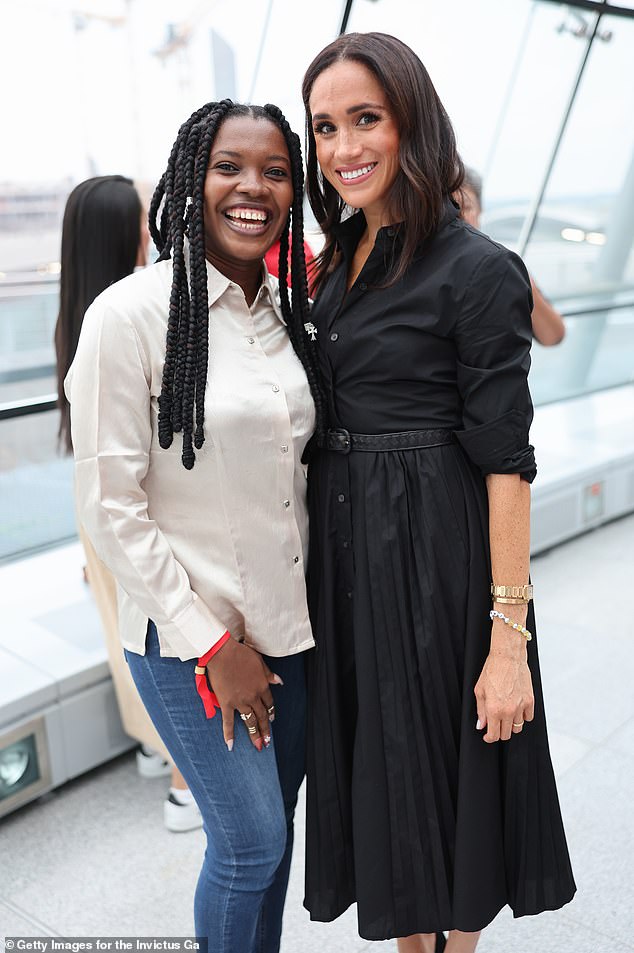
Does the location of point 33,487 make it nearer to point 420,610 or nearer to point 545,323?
point 545,323

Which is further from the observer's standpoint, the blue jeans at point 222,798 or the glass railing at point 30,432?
the glass railing at point 30,432

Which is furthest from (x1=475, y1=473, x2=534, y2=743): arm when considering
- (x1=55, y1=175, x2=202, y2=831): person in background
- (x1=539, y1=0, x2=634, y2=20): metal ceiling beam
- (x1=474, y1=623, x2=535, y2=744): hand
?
(x1=539, y1=0, x2=634, y2=20): metal ceiling beam

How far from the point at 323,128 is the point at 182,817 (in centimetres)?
175

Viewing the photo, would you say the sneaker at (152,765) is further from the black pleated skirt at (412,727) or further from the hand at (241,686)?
the hand at (241,686)

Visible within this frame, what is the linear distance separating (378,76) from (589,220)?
6615mm

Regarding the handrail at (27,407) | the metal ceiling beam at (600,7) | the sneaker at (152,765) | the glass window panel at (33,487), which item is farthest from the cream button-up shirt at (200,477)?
the metal ceiling beam at (600,7)

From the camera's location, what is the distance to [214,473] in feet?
4.66

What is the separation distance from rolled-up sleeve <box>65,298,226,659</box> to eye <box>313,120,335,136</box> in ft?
1.52

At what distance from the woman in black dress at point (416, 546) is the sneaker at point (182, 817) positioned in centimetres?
84

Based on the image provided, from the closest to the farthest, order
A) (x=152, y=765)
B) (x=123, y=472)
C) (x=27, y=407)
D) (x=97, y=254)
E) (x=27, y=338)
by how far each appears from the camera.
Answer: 1. (x=123, y=472)
2. (x=97, y=254)
3. (x=152, y=765)
4. (x=27, y=407)
5. (x=27, y=338)

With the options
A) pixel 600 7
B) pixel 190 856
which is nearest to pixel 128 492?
pixel 190 856

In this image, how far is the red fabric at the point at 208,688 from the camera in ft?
4.65

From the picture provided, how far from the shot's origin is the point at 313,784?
1.60 m

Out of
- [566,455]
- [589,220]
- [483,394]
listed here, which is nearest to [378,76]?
[483,394]
